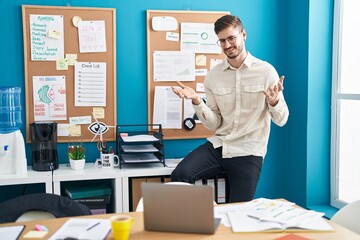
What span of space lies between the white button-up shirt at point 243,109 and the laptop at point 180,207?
1483mm

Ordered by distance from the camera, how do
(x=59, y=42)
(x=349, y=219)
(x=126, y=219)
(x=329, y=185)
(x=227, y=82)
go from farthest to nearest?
1. (x=329, y=185)
2. (x=59, y=42)
3. (x=227, y=82)
4. (x=349, y=219)
5. (x=126, y=219)

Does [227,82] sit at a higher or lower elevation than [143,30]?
lower

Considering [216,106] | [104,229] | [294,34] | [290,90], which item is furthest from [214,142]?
[104,229]

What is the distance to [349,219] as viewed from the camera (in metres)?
1.79

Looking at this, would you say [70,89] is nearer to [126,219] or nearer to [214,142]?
[214,142]

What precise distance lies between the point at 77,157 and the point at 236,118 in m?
1.16

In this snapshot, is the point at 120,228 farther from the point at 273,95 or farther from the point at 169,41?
the point at 169,41

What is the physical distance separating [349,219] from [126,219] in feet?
3.20

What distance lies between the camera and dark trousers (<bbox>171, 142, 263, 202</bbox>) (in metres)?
2.82

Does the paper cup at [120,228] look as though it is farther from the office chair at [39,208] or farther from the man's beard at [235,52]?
the man's beard at [235,52]

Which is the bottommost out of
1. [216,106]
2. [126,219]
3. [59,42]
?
[126,219]

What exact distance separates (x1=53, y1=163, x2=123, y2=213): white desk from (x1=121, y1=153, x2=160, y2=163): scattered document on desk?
0.12m

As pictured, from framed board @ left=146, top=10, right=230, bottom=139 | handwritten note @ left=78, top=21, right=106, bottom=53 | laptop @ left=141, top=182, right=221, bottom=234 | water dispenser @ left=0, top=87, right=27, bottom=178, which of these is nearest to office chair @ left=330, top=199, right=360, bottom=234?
laptop @ left=141, top=182, right=221, bottom=234

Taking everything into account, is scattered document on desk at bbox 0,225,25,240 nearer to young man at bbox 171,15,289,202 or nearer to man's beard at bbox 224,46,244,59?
young man at bbox 171,15,289,202
